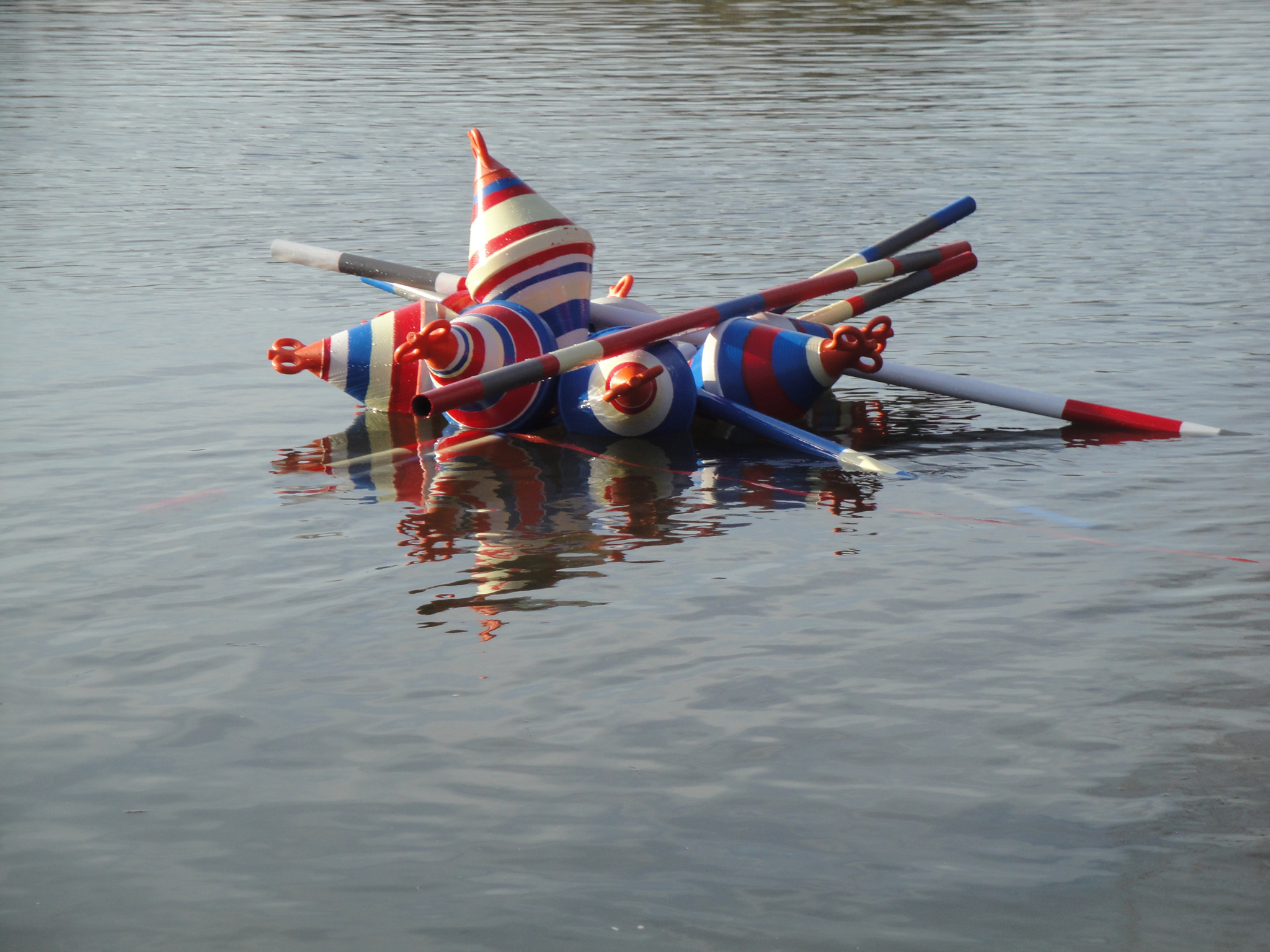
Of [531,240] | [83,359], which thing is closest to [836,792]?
[531,240]

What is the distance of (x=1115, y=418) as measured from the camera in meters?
9.91

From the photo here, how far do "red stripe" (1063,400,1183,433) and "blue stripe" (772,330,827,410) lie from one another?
1.54 metres

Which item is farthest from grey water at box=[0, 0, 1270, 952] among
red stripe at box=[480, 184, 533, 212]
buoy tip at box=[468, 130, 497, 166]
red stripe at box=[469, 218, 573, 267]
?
buoy tip at box=[468, 130, 497, 166]

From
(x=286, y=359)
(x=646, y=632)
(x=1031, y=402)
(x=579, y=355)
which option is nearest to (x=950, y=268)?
(x=1031, y=402)

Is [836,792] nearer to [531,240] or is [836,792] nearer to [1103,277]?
[531,240]

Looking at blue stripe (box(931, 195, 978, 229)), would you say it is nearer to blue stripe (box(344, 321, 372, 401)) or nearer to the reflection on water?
the reflection on water

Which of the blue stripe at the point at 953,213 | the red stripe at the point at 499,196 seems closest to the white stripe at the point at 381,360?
the red stripe at the point at 499,196

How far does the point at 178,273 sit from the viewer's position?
15883mm

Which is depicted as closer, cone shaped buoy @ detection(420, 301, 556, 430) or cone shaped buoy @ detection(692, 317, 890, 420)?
cone shaped buoy @ detection(420, 301, 556, 430)

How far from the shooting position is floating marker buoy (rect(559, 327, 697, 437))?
965 centimetres

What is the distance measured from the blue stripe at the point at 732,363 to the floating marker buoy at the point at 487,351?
1.05 m

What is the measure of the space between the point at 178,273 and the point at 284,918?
12123 mm

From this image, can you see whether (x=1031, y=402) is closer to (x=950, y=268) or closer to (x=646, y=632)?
(x=950, y=268)

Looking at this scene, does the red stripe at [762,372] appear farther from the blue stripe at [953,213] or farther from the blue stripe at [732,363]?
the blue stripe at [953,213]
